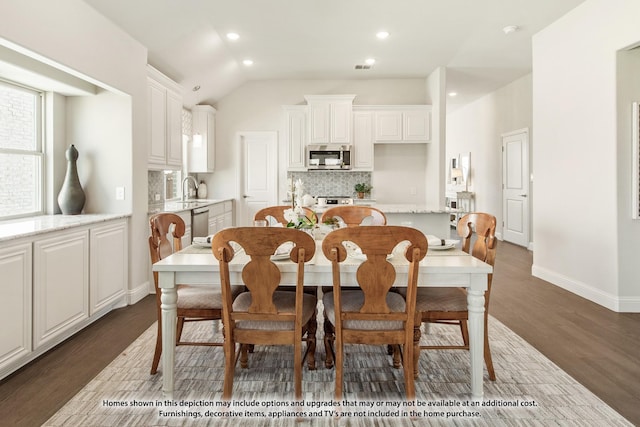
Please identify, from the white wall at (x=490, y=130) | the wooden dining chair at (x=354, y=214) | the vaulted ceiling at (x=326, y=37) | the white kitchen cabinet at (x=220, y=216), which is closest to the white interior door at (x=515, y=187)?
the white wall at (x=490, y=130)

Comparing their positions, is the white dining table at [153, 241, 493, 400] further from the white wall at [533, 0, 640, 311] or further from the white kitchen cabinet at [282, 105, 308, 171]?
the white kitchen cabinet at [282, 105, 308, 171]

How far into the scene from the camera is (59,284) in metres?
2.82

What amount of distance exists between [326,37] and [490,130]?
468 cm

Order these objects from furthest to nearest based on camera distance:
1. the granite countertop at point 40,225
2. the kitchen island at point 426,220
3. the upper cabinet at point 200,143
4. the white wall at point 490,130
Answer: the white wall at point 490,130
the upper cabinet at point 200,143
the kitchen island at point 426,220
the granite countertop at point 40,225

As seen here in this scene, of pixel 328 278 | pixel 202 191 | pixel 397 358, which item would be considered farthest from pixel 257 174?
pixel 328 278

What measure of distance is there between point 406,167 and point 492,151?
2348mm

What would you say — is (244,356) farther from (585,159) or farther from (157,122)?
(585,159)

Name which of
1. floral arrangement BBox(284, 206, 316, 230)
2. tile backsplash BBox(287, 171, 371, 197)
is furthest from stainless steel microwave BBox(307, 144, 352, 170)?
floral arrangement BBox(284, 206, 316, 230)

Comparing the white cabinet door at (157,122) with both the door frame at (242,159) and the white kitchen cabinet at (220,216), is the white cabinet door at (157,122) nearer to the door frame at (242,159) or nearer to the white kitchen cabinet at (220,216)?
the white kitchen cabinet at (220,216)

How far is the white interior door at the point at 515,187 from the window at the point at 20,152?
676 centimetres

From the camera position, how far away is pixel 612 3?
142 inches

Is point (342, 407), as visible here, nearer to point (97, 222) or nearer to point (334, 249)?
point (334, 249)

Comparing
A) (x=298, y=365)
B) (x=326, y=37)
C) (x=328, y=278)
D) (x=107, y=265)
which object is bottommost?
(x=298, y=365)

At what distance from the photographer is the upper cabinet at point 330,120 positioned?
6559 mm
